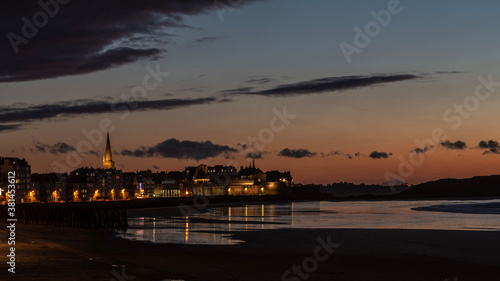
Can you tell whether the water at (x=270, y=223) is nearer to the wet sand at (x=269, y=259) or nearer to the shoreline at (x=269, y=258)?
the shoreline at (x=269, y=258)

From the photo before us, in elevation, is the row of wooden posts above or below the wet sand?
above

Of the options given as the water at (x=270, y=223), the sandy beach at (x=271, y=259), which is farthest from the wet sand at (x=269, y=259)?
the water at (x=270, y=223)

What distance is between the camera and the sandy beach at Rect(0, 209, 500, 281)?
2345cm

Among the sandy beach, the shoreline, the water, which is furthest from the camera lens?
the water

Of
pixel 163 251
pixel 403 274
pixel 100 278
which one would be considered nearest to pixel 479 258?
pixel 403 274

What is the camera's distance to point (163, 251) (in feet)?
114

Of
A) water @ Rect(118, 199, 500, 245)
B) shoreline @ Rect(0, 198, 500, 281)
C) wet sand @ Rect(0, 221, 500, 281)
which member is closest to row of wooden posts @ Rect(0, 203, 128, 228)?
water @ Rect(118, 199, 500, 245)

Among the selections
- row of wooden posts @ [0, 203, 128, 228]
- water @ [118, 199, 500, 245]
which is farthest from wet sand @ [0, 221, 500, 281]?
row of wooden posts @ [0, 203, 128, 228]

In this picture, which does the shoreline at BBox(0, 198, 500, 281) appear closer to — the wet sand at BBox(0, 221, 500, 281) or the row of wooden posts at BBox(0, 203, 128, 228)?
the wet sand at BBox(0, 221, 500, 281)

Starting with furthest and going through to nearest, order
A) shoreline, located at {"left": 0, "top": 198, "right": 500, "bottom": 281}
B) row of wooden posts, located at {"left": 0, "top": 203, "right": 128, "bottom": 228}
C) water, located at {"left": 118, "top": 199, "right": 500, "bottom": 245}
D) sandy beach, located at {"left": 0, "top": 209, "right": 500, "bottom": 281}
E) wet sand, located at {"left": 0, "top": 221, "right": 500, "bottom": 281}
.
A: row of wooden posts, located at {"left": 0, "top": 203, "right": 128, "bottom": 228} → water, located at {"left": 118, "top": 199, "right": 500, "bottom": 245} → shoreline, located at {"left": 0, "top": 198, "right": 500, "bottom": 281} → wet sand, located at {"left": 0, "top": 221, "right": 500, "bottom": 281} → sandy beach, located at {"left": 0, "top": 209, "right": 500, "bottom": 281}

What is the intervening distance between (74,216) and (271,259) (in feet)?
127

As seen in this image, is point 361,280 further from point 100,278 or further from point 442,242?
point 442,242

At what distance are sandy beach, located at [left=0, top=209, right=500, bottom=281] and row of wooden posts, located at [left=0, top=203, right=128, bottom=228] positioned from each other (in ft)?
55.0

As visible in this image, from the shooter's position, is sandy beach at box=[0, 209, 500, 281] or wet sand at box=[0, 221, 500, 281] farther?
wet sand at box=[0, 221, 500, 281]
